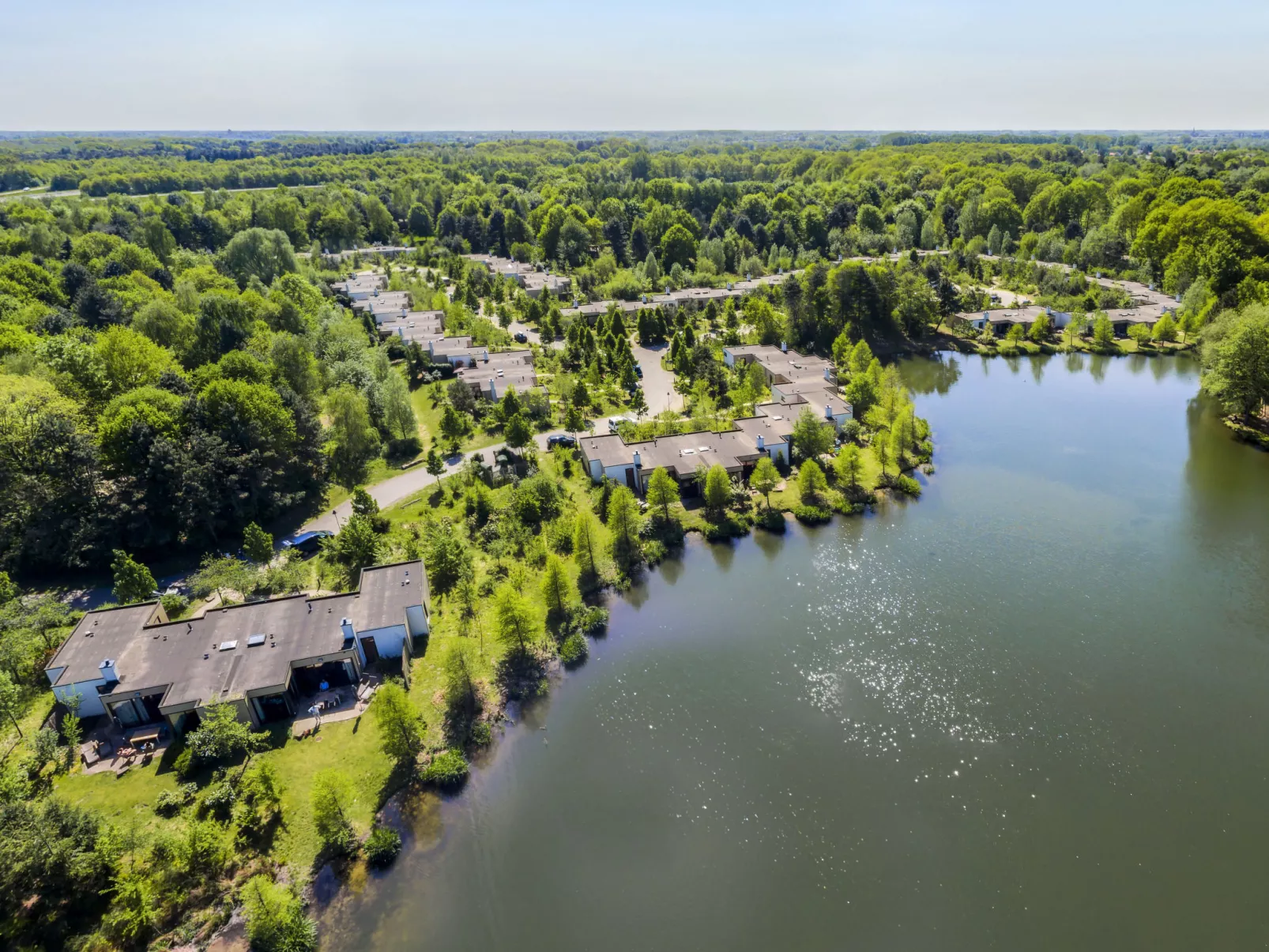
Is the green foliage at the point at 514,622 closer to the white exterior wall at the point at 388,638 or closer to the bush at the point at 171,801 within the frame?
the white exterior wall at the point at 388,638

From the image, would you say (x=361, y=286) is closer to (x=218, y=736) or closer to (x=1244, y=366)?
(x=218, y=736)

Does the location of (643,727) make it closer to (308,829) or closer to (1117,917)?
(308,829)

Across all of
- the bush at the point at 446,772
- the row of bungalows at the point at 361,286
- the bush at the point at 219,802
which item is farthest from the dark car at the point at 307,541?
the row of bungalows at the point at 361,286

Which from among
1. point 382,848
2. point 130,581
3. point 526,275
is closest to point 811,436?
point 382,848

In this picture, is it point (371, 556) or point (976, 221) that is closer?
point (371, 556)

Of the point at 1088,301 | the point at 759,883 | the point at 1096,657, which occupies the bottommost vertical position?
the point at 759,883

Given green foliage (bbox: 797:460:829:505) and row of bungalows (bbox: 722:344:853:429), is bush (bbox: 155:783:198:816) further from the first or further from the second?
row of bungalows (bbox: 722:344:853:429)

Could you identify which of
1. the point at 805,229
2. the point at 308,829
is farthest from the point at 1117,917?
the point at 805,229
